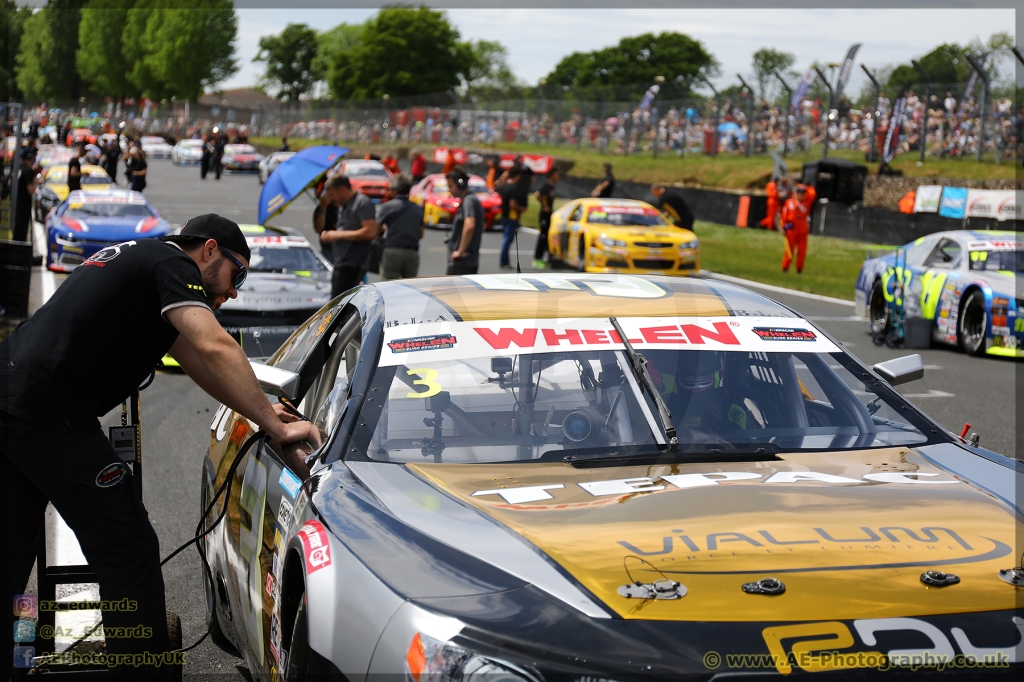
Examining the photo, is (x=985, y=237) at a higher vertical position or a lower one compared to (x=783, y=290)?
higher

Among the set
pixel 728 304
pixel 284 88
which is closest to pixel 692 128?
pixel 728 304

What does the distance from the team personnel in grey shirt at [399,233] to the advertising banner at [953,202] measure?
16449 mm

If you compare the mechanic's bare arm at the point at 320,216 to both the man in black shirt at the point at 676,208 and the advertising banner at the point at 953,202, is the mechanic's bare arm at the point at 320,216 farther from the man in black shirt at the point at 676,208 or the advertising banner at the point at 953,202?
the advertising banner at the point at 953,202

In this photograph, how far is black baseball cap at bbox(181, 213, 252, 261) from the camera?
364 centimetres

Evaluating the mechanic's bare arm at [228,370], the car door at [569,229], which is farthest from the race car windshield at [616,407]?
the car door at [569,229]

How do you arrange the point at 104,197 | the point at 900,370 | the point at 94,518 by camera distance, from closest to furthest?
the point at 94,518 < the point at 900,370 < the point at 104,197

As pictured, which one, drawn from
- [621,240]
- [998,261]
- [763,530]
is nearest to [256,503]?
[763,530]

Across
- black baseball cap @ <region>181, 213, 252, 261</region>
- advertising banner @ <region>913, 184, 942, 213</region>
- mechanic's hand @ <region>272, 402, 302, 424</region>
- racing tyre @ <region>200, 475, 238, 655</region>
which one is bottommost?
racing tyre @ <region>200, 475, 238, 655</region>

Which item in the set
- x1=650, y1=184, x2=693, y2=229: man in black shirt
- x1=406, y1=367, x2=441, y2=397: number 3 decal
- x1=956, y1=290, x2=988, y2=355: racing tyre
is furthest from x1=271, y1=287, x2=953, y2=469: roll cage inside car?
x1=650, y1=184, x2=693, y2=229: man in black shirt

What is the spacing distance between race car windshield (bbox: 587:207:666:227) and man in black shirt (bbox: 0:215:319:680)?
1783cm

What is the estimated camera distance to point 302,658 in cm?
279

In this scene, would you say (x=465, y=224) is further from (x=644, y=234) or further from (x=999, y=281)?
(x=644, y=234)

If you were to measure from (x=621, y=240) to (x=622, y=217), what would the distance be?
1.13m

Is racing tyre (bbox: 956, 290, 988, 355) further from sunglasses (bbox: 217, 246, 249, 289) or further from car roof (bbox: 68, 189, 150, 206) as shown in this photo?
car roof (bbox: 68, 189, 150, 206)
